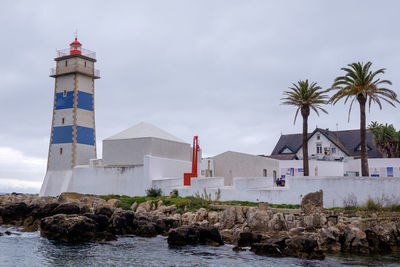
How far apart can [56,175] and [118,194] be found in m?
8.51

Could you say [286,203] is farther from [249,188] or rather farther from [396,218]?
[396,218]

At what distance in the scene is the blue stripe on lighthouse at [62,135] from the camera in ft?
143

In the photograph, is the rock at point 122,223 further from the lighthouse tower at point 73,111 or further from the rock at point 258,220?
the lighthouse tower at point 73,111

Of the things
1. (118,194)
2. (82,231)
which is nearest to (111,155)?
(118,194)

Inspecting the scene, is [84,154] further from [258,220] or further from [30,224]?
[258,220]

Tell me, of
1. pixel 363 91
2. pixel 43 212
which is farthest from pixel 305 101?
pixel 43 212

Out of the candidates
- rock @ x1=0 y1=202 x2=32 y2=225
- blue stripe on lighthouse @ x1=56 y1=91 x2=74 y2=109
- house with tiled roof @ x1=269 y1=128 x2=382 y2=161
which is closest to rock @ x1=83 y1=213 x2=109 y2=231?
rock @ x1=0 y1=202 x2=32 y2=225

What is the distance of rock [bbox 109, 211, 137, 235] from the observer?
2812 centimetres

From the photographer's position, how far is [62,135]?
4409 centimetres

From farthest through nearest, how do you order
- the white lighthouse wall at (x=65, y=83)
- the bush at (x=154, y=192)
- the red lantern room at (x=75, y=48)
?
the red lantern room at (x=75, y=48)
the white lighthouse wall at (x=65, y=83)
the bush at (x=154, y=192)

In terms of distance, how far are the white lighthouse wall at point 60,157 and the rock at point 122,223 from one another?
53.8 feet

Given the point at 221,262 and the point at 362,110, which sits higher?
the point at 362,110

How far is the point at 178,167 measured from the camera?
41906 millimetres

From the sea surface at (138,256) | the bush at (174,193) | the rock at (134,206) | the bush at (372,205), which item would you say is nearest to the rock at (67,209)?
the sea surface at (138,256)
